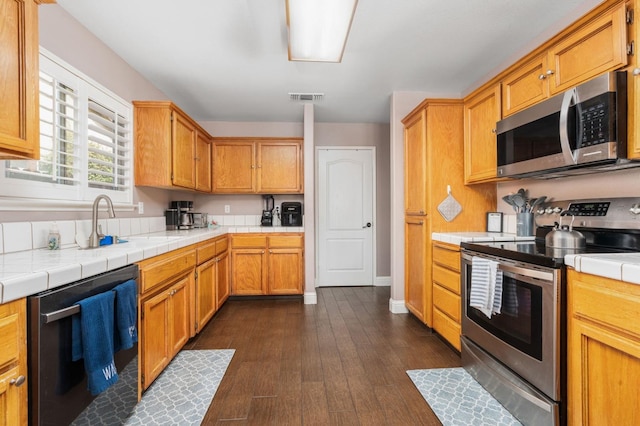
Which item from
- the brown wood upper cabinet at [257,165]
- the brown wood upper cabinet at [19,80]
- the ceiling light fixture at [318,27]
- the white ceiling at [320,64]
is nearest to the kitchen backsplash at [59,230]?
the brown wood upper cabinet at [19,80]

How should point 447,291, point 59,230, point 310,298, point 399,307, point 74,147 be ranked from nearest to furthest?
point 59,230, point 74,147, point 447,291, point 399,307, point 310,298

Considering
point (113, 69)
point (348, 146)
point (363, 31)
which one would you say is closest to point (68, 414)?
point (113, 69)

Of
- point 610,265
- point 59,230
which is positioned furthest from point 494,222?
point 59,230

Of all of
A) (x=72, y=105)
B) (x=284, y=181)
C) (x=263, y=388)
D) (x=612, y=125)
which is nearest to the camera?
(x=612, y=125)

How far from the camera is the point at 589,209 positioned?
1818 millimetres

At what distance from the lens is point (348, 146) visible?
4.55 metres

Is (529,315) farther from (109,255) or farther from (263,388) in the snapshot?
(109,255)

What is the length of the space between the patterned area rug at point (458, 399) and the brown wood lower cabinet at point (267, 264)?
200 cm

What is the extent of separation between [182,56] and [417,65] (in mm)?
2067

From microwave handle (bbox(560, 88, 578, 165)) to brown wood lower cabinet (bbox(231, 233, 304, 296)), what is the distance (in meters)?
2.72

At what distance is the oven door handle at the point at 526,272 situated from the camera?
1.46 meters

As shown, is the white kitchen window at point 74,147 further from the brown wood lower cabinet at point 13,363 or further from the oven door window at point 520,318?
the oven door window at point 520,318

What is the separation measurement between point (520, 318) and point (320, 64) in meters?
2.43

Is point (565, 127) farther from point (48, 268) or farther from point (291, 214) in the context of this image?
point (291, 214)
